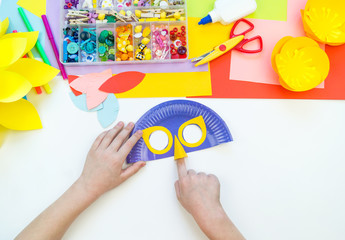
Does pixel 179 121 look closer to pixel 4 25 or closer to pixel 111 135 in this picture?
pixel 111 135

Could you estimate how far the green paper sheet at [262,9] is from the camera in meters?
0.72

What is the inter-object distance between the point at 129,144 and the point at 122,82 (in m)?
0.15

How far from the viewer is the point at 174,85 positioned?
0.70m

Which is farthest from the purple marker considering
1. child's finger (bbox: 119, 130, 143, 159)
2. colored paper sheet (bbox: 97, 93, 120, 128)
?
child's finger (bbox: 119, 130, 143, 159)

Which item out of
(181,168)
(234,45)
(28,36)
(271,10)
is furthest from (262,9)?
(28,36)

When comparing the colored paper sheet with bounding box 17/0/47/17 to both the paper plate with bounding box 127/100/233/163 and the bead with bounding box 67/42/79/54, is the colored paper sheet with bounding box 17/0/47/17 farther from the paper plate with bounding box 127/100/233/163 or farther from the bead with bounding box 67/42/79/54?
the paper plate with bounding box 127/100/233/163

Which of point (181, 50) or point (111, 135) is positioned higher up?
point (181, 50)

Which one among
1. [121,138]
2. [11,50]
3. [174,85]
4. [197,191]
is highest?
[11,50]

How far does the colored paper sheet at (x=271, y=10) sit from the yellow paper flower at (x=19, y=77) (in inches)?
20.6

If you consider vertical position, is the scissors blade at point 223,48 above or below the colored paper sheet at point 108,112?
above

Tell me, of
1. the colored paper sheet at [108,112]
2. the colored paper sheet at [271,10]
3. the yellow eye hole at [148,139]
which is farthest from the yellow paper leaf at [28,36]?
the colored paper sheet at [271,10]

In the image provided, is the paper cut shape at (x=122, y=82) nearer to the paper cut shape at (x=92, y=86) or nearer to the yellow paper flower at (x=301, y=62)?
the paper cut shape at (x=92, y=86)

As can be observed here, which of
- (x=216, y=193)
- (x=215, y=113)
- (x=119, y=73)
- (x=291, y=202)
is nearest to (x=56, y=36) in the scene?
(x=119, y=73)

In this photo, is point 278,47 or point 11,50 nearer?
point 11,50
